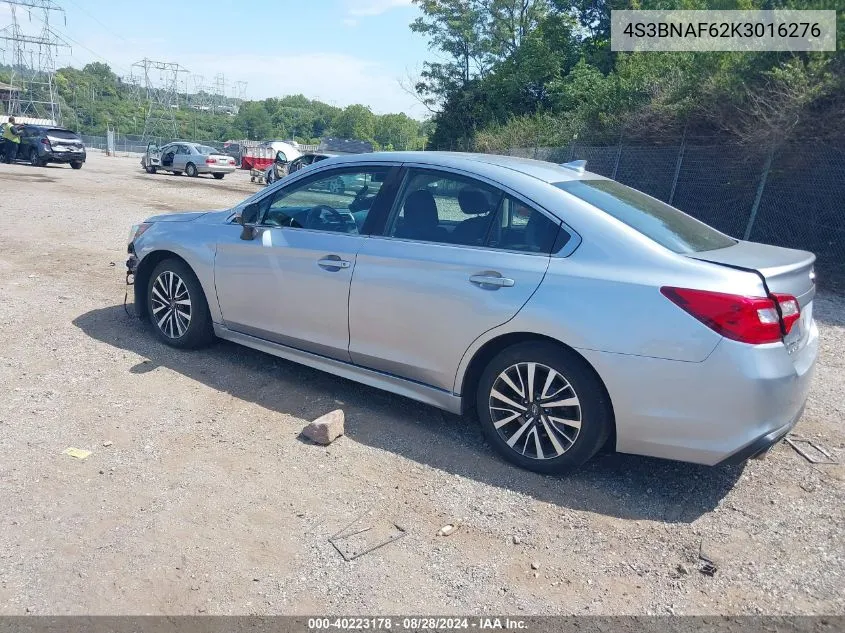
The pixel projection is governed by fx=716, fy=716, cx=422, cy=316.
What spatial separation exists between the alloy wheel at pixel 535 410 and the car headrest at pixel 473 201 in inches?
39.2

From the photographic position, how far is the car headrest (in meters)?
4.33

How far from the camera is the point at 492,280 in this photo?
4.06 metres

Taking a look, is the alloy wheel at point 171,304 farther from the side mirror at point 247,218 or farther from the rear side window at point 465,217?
the rear side window at point 465,217

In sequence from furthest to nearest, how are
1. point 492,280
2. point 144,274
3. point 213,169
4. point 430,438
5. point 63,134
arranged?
1. point 213,169
2. point 63,134
3. point 144,274
4. point 430,438
5. point 492,280

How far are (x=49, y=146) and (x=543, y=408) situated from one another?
3060cm

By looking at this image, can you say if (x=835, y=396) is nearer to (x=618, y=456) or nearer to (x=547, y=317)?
(x=618, y=456)

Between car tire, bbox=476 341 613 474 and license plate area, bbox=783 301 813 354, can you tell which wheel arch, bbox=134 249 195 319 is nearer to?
car tire, bbox=476 341 613 474

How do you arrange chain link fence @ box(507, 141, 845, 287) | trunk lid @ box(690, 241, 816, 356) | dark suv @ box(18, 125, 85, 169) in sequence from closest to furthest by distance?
trunk lid @ box(690, 241, 816, 356) → chain link fence @ box(507, 141, 845, 287) → dark suv @ box(18, 125, 85, 169)

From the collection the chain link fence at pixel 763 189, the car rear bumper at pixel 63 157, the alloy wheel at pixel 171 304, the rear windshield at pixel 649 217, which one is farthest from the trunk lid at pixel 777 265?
the car rear bumper at pixel 63 157

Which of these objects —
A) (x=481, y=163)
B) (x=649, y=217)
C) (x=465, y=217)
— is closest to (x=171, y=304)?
(x=465, y=217)

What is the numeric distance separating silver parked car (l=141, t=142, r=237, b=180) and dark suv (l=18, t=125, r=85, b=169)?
11.6 ft

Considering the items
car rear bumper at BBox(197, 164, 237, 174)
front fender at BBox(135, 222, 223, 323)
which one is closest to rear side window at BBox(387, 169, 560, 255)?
front fender at BBox(135, 222, 223, 323)

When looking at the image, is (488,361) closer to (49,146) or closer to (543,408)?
(543,408)

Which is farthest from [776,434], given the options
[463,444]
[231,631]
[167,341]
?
[167,341]
